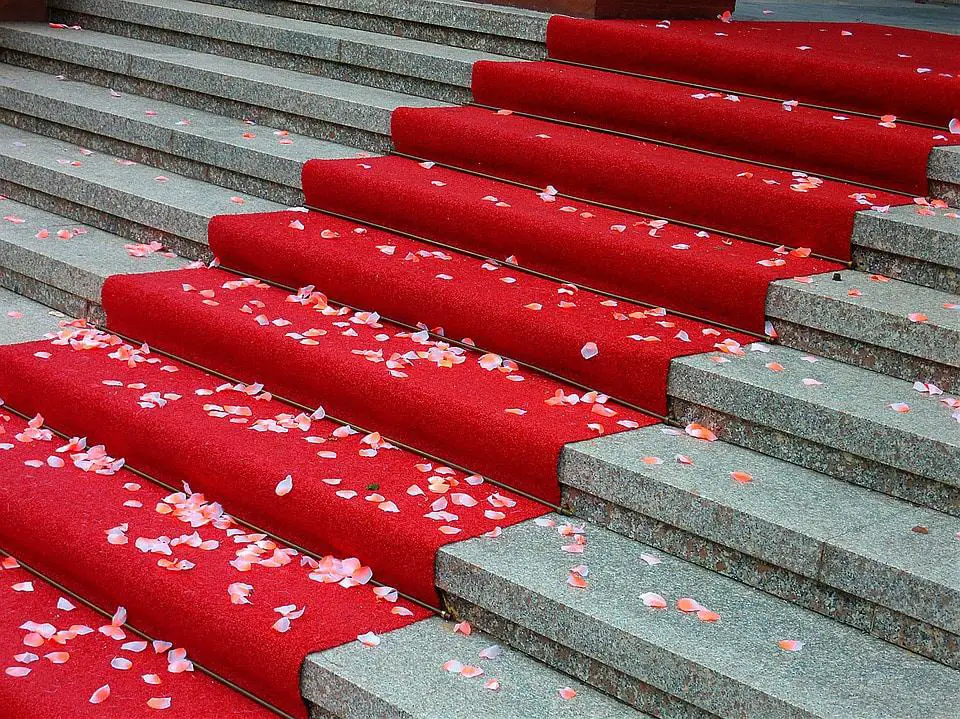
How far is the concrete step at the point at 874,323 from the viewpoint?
258 centimetres

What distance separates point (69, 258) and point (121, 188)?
41cm

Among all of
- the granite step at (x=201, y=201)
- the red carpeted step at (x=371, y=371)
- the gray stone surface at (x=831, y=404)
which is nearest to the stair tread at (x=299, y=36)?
the granite step at (x=201, y=201)

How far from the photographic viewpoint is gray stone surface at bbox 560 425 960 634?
211cm

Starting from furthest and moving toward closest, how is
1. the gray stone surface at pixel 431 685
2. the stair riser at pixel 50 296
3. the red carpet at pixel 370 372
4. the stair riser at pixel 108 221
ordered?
the stair riser at pixel 108 221
the stair riser at pixel 50 296
the red carpet at pixel 370 372
the gray stone surface at pixel 431 685

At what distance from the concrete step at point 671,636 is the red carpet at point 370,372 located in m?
0.23

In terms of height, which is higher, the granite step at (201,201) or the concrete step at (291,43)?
the concrete step at (291,43)

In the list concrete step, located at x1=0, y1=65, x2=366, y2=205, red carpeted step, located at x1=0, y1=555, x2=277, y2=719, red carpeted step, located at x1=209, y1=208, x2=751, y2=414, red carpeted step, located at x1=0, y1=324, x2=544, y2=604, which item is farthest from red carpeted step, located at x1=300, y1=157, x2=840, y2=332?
red carpeted step, located at x1=0, y1=555, x2=277, y2=719

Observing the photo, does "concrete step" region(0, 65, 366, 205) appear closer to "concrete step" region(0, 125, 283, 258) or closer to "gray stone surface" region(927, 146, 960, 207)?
"concrete step" region(0, 125, 283, 258)

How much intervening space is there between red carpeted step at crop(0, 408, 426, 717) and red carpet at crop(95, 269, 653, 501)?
1.27 ft

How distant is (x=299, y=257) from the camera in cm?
341

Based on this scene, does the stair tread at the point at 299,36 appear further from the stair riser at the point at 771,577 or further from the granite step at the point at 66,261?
the stair riser at the point at 771,577

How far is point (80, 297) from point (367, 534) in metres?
1.62

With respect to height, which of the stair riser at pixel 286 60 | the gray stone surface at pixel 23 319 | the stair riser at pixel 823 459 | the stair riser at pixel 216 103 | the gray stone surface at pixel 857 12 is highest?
the gray stone surface at pixel 857 12

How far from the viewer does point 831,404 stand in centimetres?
246
